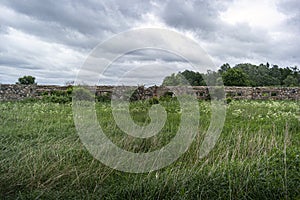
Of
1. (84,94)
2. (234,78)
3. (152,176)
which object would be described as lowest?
(152,176)

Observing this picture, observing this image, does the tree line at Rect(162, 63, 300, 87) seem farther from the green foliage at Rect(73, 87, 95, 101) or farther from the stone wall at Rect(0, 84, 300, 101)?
the green foliage at Rect(73, 87, 95, 101)

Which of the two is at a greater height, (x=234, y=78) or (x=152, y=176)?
(x=234, y=78)

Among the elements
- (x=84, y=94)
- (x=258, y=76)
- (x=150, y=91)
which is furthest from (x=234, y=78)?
(x=84, y=94)

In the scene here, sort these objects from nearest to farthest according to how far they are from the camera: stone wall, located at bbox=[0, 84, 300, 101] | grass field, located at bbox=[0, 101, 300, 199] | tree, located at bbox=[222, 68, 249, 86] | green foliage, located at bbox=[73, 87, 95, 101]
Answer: grass field, located at bbox=[0, 101, 300, 199] < green foliage, located at bbox=[73, 87, 95, 101] < stone wall, located at bbox=[0, 84, 300, 101] < tree, located at bbox=[222, 68, 249, 86]

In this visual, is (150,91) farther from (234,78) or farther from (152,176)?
(234,78)

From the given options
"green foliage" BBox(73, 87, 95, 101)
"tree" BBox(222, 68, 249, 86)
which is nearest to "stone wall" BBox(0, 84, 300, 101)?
"green foliage" BBox(73, 87, 95, 101)

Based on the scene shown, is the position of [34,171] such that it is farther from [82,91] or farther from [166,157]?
[82,91]

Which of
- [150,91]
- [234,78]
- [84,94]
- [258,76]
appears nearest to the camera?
[84,94]

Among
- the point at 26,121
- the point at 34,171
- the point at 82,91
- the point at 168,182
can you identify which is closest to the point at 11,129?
the point at 26,121

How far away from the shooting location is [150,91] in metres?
11.1

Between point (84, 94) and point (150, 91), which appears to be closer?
point (84, 94)

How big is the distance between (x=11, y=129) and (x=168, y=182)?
327 centimetres

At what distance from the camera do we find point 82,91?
9.99 m

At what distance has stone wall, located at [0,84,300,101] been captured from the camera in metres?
10.7
